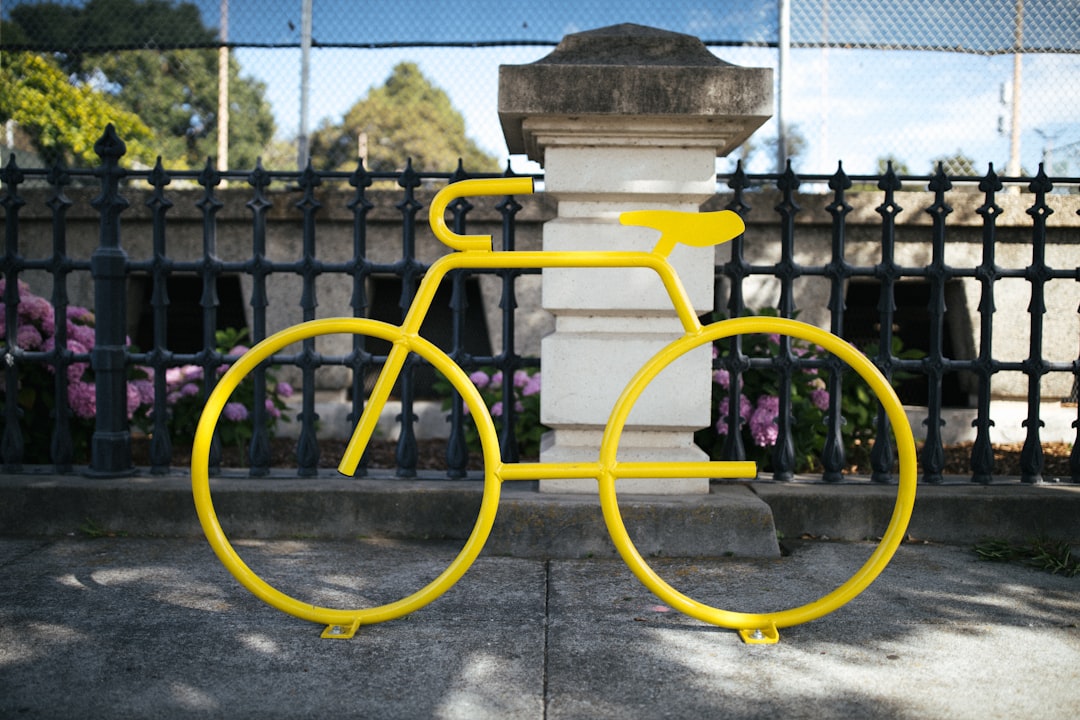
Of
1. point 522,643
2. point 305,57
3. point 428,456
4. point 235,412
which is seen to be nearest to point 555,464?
point 522,643

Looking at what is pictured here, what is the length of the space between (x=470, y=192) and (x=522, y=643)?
50.1 inches

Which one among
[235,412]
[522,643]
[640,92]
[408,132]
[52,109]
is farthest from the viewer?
[408,132]

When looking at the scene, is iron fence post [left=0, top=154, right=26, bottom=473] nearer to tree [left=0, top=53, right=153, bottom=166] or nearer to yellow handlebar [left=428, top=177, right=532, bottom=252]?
tree [left=0, top=53, right=153, bottom=166]

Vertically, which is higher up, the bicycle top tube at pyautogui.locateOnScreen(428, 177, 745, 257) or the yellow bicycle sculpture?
Result: the bicycle top tube at pyautogui.locateOnScreen(428, 177, 745, 257)

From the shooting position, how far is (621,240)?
3.20 meters

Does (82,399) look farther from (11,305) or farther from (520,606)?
(520,606)

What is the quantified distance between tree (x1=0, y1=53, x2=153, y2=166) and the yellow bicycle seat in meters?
3.93

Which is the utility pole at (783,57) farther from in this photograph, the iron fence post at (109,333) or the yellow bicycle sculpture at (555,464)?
the iron fence post at (109,333)

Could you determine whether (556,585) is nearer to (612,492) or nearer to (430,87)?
(612,492)

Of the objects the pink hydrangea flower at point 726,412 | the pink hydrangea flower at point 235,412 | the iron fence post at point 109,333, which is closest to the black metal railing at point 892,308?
the pink hydrangea flower at point 726,412

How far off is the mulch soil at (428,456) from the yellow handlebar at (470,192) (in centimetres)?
259

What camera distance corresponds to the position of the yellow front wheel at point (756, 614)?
237 cm

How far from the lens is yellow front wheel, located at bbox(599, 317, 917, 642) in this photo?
2367 mm

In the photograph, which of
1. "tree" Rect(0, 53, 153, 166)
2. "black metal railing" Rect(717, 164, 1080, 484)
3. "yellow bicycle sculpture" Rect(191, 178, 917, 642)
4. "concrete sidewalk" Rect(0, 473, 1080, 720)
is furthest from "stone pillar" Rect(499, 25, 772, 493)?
"tree" Rect(0, 53, 153, 166)
